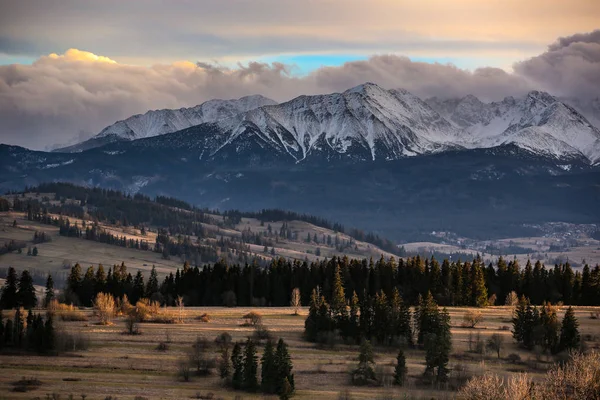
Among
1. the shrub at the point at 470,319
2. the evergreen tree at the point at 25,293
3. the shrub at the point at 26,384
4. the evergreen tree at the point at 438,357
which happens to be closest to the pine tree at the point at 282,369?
the evergreen tree at the point at 438,357

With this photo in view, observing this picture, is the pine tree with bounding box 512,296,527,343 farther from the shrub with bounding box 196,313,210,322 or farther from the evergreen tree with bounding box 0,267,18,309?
the evergreen tree with bounding box 0,267,18,309

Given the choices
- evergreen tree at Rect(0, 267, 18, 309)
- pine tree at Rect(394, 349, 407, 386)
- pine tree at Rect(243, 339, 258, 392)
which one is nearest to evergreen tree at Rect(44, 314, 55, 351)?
pine tree at Rect(243, 339, 258, 392)

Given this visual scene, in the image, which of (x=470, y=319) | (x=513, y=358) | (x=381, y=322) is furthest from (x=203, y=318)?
(x=513, y=358)

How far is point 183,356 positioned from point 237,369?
43.5ft

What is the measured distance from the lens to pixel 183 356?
127750mm

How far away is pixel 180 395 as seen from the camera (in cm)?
10862

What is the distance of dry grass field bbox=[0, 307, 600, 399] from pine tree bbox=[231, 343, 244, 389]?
170cm

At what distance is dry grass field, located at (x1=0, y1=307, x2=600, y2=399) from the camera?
4360 inches

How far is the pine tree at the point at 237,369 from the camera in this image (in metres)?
116

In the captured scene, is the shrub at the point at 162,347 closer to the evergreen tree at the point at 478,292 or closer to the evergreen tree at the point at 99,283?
the evergreen tree at the point at 99,283

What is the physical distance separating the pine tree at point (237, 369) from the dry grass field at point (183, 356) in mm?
1703

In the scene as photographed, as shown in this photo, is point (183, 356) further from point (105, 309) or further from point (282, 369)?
point (105, 309)

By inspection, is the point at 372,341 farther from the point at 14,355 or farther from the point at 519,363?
the point at 14,355

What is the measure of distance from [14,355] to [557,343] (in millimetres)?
77748
